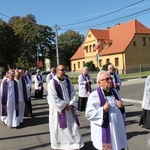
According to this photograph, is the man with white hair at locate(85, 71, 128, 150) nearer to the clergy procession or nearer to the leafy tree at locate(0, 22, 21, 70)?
the clergy procession

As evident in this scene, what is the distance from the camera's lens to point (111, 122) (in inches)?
184

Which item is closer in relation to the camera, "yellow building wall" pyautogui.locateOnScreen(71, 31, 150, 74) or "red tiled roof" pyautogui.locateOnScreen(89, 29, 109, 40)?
"yellow building wall" pyautogui.locateOnScreen(71, 31, 150, 74)

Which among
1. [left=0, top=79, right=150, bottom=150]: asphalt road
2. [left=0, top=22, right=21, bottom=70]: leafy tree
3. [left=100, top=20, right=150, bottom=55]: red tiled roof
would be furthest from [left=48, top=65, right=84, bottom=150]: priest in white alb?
[left=0, top=22, right=21, bottom=70]: leafy tree

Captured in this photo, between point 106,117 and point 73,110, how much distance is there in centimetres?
232

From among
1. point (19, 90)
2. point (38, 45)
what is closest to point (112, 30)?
point (38, 45)

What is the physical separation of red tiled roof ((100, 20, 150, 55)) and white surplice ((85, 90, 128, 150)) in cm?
4767

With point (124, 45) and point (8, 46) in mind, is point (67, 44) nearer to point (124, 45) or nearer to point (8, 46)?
point (124, 45)

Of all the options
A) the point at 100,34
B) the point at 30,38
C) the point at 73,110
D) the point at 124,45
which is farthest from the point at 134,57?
the point at 73,110

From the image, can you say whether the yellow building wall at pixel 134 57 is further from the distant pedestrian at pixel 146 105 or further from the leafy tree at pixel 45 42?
the distant pedestrian at pixel 146 105

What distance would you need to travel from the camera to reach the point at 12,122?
9.85m

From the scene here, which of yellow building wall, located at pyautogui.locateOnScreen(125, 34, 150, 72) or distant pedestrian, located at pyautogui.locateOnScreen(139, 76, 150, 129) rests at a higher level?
yellow building wall, located at pyautogui.locateOnScreen(125, 34, 150, 72)

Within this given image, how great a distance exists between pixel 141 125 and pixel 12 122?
13.2 feet

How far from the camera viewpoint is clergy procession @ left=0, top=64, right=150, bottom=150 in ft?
15.4

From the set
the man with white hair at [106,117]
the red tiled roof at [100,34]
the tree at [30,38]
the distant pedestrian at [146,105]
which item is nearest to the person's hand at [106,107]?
the man with white hair at [106,117]
